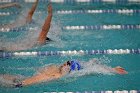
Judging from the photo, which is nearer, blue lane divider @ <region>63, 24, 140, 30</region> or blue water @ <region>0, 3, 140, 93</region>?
blue water @ <region>0, 3, 140, 93</region>

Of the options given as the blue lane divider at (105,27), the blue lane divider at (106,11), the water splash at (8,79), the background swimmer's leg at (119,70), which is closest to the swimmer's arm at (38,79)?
the water splash at (8,79)

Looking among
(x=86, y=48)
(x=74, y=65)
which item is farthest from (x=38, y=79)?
(x=86, y=48)

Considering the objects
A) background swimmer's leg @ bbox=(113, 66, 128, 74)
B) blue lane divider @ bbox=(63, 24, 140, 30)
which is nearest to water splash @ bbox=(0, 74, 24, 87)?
background swimmer's leg @ bbox=(113, 66, 128, 74)

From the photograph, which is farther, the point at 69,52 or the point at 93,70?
the point at 69,52

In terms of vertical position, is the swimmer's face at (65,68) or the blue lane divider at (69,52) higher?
the swimmer's face at (65,68)

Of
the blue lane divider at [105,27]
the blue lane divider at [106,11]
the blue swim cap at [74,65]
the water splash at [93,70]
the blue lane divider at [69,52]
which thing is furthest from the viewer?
the blue lane divider at [106,11]

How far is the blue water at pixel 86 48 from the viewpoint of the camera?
443cm

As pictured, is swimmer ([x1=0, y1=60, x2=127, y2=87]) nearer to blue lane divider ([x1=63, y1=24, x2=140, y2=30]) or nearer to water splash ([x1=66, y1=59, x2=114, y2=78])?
water splash ([x1=66, y1=59, x2=114, y2=78])

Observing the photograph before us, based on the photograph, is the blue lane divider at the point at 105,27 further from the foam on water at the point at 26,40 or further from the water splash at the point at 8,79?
the water splash at the point at 8,79

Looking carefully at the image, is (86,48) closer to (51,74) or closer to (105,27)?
(105,27)

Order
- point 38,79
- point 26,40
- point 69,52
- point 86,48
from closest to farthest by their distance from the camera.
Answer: point 38,79 < point 69,52 < point 86,48 < point 26,40

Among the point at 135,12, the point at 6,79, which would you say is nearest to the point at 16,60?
the point at 6,79

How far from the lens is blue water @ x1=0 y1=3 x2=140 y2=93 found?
4.43m

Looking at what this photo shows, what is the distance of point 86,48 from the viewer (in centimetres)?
564
